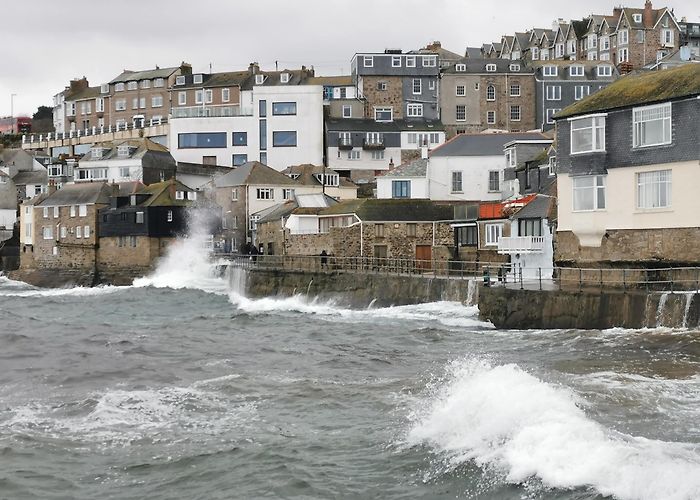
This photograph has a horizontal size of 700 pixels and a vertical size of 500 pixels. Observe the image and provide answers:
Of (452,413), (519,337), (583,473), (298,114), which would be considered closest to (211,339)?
(519,337)

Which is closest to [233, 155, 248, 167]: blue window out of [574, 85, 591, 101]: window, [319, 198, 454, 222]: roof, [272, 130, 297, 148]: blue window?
[272, 130, 297, 148]: blue window

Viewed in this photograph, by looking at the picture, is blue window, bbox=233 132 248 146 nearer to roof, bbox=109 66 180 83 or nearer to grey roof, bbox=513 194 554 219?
roof, bbox=109 66 180 83

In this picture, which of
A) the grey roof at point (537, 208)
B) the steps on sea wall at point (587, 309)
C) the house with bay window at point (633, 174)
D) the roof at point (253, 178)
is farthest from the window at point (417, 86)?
the steps on sea wall at point (587, 309)

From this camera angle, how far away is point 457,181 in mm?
58188

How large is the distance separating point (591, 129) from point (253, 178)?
40.7m

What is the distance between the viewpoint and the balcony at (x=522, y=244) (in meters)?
40.2

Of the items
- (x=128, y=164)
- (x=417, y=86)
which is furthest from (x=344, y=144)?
(x=128, y=164)

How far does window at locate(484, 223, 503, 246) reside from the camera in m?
45.9

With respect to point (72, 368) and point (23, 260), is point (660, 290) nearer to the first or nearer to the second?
point (72, 368)

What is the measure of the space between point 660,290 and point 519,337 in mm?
4435

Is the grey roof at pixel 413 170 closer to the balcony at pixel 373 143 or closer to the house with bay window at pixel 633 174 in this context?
the balcony at pixel 373 143

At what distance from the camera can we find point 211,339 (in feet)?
105

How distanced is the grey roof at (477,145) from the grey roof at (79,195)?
28228mm

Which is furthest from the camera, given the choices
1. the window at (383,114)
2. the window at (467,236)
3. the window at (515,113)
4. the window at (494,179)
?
the window at (515,113)
